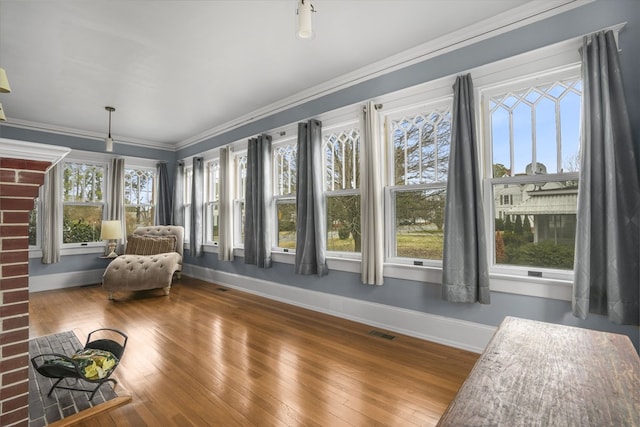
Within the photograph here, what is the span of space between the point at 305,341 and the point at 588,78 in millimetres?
2984

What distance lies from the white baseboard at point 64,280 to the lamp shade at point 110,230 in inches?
36.5

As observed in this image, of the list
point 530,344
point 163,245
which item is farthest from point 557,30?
point 163,245

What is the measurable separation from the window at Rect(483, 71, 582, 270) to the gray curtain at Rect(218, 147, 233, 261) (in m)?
3.85

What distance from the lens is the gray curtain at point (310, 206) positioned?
358 centimetres

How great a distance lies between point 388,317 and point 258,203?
2381mm

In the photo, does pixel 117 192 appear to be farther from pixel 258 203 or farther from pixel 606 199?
pixel 606 199

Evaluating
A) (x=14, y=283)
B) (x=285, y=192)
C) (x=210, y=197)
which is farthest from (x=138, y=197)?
(x=14, y=283)

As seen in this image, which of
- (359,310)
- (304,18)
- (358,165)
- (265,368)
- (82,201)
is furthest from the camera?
(82,201)

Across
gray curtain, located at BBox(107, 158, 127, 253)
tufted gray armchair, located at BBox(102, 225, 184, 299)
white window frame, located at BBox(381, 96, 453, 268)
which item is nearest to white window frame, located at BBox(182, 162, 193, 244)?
tufted gray armchair, located at BBox(102, 225, 184, 299)

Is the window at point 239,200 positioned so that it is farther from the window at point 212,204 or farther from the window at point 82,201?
the window at point 82,201

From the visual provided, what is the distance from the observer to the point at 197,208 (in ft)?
18.7

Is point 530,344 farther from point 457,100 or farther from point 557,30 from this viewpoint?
point 557,30

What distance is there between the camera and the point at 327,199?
3836mm

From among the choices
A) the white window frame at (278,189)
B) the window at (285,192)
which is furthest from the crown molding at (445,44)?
the window at (285,192)
